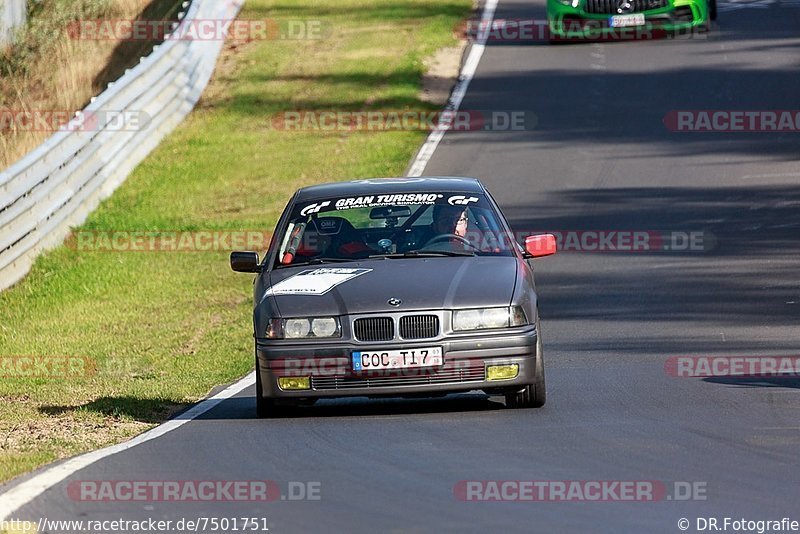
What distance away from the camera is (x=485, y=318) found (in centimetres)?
931

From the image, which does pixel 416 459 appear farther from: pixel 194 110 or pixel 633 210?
pixel 194 110

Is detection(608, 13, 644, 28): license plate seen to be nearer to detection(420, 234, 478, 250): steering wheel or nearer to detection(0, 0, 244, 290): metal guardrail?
detection(0, 0, 244, 290): metal guardrail

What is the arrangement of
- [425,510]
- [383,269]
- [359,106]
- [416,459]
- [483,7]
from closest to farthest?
[425,510]
[416,459]
[383,269]
[359,106]
[483,7]

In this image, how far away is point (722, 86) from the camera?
24172 millimetres

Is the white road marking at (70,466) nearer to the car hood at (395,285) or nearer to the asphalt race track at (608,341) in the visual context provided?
the asphalt race track at (608,341)

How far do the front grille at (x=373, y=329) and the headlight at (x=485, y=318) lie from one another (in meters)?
0.40

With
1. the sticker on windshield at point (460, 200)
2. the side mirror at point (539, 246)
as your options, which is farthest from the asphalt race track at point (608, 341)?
the sticker on windshield at point (460, 200)

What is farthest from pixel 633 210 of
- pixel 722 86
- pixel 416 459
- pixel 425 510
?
pixel 425 510

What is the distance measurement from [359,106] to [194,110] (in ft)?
9.41

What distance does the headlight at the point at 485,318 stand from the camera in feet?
30.4
